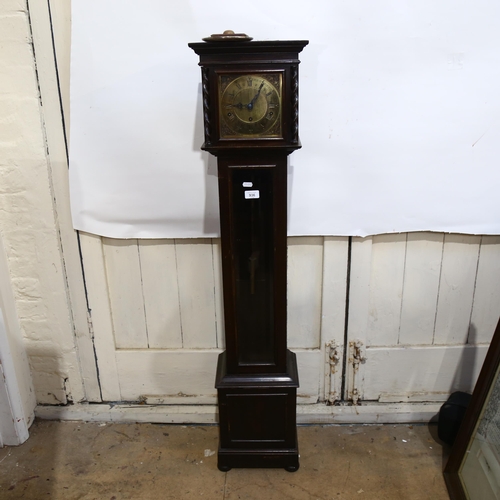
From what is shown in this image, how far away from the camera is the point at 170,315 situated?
6.38ft

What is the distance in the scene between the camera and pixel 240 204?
1507 mm

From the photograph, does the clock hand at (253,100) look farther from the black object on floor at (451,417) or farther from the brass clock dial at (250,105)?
the black object on floor at (451,417)

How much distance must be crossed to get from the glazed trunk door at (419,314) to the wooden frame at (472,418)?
284 mm

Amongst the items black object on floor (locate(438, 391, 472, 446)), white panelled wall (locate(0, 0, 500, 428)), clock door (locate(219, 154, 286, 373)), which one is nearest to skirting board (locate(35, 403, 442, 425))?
white panelled wall (locate(0, 0, 500, 428))

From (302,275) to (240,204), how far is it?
19.3 inches

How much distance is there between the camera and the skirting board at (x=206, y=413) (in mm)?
1992

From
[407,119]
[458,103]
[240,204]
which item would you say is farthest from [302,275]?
[458,103]

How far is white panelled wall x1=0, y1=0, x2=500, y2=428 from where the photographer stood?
1809mm

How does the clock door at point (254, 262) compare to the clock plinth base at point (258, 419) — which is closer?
the clock door at point (254, 262)

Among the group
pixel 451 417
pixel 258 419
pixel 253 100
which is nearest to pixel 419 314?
pixel 451 417

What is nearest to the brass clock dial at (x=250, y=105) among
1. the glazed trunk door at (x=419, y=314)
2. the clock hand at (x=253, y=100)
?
the clock hand at (x=253, y=100)

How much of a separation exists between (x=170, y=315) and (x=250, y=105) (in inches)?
37.4

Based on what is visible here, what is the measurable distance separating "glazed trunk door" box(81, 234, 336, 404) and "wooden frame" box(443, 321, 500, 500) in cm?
55

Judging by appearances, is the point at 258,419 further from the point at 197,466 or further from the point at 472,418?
the point at 472,418
